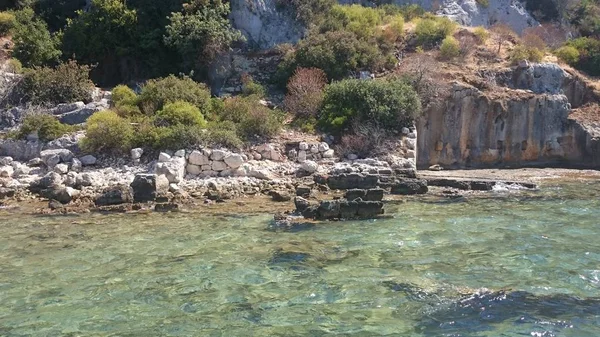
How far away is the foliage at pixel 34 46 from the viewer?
1024 inches

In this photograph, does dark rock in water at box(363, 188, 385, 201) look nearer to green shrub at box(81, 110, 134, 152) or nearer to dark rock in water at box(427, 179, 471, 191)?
dark rock in water at box(427, 179, 471, 191)

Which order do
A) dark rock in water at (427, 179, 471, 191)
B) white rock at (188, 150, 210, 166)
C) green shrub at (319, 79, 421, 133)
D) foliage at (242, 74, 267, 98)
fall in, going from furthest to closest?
foliage at (242, 74, 267, 98) → green shrub at (319, 79, 421, 133) → white rock at (188, 150, 210, 166) → dark rock in water at (427, 179, 471, 191)

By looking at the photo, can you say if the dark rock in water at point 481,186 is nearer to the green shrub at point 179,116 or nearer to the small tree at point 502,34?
the green shrub at point 179,116

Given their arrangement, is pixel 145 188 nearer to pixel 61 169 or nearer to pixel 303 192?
pixel 61 169

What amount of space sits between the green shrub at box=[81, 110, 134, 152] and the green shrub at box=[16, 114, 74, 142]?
151 centimetres

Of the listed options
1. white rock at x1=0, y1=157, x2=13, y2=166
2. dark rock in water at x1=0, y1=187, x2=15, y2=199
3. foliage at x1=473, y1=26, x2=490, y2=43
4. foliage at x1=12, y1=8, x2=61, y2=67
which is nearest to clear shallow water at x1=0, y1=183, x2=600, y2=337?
dark rock in water at x1=0, y1=187, x2=15, y2=199

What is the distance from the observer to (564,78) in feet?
87.7

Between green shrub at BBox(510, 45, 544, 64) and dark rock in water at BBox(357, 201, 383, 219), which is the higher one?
green shrub at BBox(510, 45, 544, 64)

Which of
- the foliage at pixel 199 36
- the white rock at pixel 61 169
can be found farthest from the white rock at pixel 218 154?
the foliage at pixel 199 36

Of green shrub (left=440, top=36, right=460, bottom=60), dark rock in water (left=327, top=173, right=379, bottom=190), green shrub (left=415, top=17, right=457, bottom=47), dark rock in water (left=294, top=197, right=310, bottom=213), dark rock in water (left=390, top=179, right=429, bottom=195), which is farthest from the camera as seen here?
green shrub (left=415, top=17, right=457, bottom=47)

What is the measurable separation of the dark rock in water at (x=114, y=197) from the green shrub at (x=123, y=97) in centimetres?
693

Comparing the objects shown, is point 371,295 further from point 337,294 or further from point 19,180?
point 19,180

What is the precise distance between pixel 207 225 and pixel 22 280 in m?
4.51

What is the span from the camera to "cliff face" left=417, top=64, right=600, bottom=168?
2416cm
